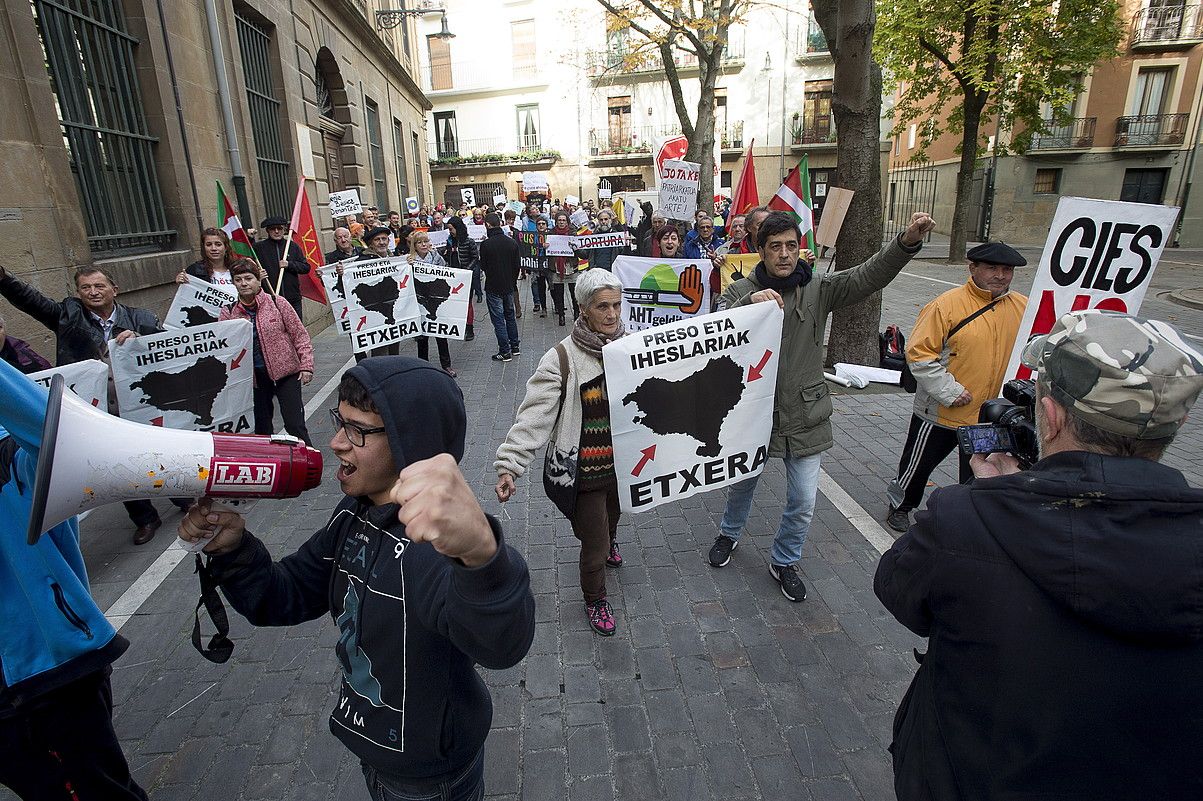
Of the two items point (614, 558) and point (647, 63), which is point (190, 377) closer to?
point (614, 558)

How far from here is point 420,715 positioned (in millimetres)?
1586

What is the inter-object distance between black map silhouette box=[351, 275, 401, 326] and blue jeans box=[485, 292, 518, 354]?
168 cm

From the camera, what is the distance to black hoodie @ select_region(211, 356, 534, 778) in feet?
4.92

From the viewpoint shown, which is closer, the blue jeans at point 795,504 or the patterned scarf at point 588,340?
the patterned scarf at point 588,340

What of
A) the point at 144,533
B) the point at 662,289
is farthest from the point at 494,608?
the point at 662,289

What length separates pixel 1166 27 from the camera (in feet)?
81.3

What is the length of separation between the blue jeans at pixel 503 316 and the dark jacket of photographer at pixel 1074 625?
27.4ft

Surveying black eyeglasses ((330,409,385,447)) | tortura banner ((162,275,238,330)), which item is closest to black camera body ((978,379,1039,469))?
black eyeglasses ((330,409,385,447))

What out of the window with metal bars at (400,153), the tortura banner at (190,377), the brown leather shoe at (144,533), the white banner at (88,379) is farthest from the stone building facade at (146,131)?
the window with metal bars at (400,153)

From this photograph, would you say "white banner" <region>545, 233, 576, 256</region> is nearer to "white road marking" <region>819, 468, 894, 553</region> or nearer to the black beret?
"white road marking" <region>819, 468, 894, 553</region>

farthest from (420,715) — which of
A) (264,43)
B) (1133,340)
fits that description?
(264,43)

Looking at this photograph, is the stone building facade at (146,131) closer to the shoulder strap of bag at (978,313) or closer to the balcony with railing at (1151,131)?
the shoulder strap of bag at (978,313)

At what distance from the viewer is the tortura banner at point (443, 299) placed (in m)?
8.09

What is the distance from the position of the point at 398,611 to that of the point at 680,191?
374 inches
